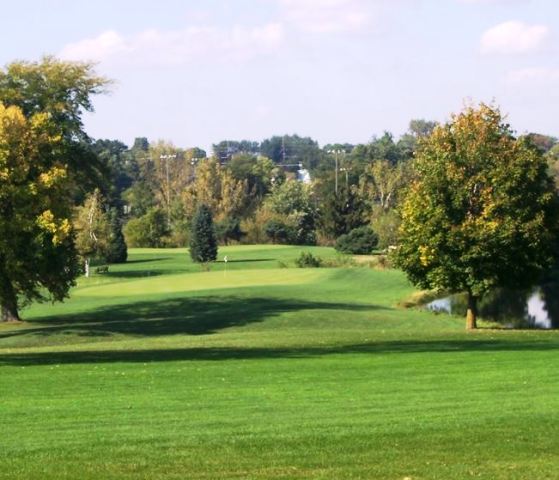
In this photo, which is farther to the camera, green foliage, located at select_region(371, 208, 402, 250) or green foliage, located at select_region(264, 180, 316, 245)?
green foliage, located at select_region(264, 180, 316, 245)

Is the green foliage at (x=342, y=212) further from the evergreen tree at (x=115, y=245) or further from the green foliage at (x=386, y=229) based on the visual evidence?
the evergreen tree at (x=115, y=245)

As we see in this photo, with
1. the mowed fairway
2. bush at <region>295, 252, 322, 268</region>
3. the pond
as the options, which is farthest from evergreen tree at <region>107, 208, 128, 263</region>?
the mowed fairway

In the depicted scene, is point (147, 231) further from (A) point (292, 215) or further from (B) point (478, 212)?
(B) point (478, 212)

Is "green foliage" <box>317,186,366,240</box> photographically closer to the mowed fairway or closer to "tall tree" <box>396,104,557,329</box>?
the mowed fairway

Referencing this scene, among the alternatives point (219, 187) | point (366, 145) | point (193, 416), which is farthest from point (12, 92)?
point (366, 145)

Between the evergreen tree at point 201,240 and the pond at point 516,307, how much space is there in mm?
32690

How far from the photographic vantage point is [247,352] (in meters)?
30.9

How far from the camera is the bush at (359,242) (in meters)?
95.4

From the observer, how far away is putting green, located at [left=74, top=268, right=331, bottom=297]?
203ft

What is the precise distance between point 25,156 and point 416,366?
50.0 ft

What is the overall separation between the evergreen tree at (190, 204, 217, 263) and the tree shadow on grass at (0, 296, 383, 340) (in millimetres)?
34905

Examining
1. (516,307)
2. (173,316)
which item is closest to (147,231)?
(516,307)

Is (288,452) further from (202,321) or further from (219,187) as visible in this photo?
(219,187)

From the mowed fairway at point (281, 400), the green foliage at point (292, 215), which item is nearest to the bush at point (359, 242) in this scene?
the green foliage at point (292, 215)
